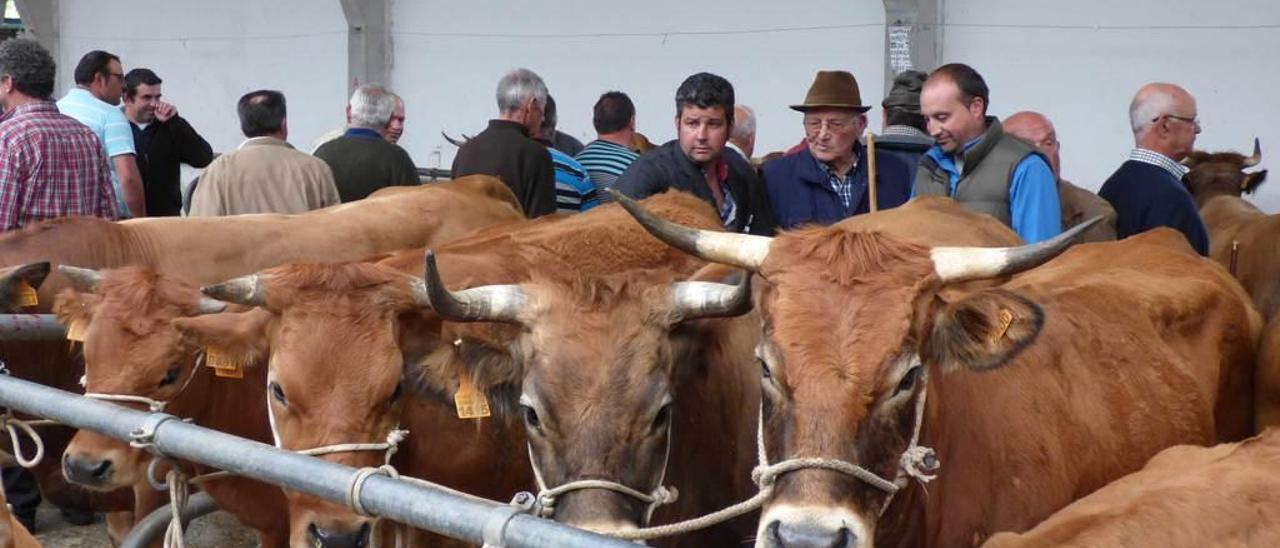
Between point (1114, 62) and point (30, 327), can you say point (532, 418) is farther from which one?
point (1114, 62)

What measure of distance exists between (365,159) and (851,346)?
197 inches

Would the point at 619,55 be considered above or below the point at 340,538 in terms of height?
above

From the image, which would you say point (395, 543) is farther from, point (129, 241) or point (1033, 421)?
point (129, 241)

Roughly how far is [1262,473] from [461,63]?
1133 centimetres

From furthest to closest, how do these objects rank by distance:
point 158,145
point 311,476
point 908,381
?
point 158,145
point 908,381
point 311,476

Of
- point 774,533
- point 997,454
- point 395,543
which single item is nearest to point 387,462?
point 395,543

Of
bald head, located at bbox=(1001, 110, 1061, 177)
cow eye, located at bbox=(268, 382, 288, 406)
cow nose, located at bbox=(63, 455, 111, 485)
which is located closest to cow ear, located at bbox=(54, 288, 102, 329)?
cow nose, located at bbox=(63, 455, 111, 485)

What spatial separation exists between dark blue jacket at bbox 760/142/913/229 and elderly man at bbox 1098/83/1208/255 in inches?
36.1

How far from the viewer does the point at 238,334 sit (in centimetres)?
461

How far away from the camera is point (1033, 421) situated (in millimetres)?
4242

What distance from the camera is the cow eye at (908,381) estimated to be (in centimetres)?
357

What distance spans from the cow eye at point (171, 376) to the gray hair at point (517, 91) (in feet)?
8.64

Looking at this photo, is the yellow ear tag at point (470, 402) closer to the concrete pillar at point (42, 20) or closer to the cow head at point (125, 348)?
the cow head at point (125, 348)

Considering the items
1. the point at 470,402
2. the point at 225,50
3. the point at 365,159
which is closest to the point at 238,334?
the point at 470,402
